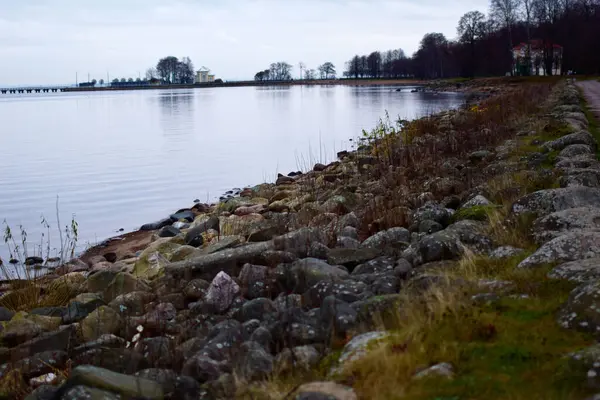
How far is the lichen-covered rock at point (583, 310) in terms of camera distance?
3529 mm

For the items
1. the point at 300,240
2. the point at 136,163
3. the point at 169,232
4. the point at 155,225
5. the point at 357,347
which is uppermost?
the point at 136,163

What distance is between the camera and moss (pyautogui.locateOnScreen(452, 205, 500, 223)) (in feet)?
21.7

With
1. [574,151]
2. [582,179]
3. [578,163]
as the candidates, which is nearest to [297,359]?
[582,179]

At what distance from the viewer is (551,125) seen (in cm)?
1378

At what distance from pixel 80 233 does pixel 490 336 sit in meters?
11.4

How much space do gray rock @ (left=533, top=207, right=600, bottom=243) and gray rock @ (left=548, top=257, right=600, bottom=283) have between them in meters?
0.88

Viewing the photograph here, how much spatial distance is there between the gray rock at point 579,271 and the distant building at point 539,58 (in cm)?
7556

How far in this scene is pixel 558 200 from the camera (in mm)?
6215

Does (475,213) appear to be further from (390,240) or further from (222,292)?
(222,292)

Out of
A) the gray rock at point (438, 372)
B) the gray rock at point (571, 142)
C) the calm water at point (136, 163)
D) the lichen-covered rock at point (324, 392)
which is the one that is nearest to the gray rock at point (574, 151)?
the gray rock at point (571, 142)

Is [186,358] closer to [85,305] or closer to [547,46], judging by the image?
[85,305]

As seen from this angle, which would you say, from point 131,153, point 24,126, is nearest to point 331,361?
point 131,153

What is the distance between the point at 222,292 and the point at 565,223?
10.9 ft

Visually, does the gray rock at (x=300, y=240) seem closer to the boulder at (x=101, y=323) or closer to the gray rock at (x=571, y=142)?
the boulder at (x=101, y=323)
